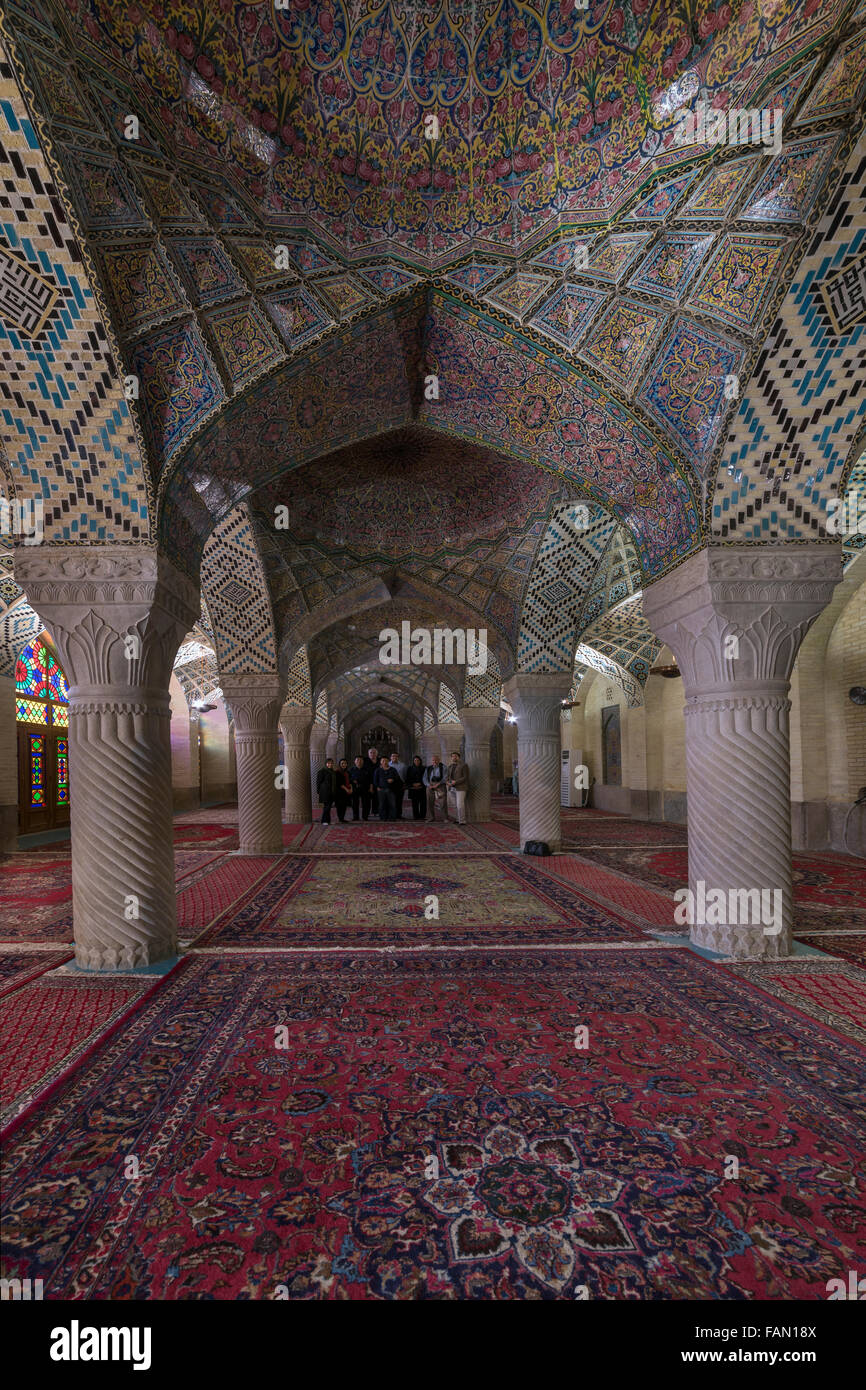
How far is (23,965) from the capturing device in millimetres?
4109

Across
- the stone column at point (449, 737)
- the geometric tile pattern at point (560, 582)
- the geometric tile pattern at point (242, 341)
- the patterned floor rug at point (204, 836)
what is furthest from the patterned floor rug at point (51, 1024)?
the stone column at point (449, 737)

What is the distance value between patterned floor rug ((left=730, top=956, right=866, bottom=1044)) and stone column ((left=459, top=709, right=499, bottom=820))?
31.2ft

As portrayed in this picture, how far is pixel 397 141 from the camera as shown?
3.91 meters

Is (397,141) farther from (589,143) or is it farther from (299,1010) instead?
(299,1010)

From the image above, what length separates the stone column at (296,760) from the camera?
541 inches

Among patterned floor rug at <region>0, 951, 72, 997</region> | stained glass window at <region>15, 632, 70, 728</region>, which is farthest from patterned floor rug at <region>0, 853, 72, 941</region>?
stained glass window at <region>15, 632, 70, 728</region>

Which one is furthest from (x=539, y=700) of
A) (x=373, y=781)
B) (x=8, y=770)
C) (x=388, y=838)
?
(x=8, y=770)

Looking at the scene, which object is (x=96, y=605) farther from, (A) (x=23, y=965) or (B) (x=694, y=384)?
(B) (x=694, y=384)

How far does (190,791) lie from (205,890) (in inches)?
494

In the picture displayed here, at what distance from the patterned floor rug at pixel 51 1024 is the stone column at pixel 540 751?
5.85 m

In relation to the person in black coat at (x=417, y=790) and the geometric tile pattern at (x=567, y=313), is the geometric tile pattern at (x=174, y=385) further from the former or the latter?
the person in black coat at (x=417, y=790)

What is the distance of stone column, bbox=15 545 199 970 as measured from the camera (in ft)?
13.3

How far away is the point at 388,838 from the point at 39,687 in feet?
24.5

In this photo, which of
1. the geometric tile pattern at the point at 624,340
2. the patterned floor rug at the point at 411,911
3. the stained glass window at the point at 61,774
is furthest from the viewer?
the stained glass window at the point at 61,774
